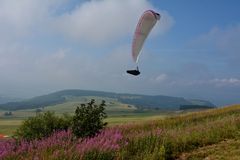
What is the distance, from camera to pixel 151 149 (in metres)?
13.2

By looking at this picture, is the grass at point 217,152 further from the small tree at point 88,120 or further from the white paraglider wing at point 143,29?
the white paraglider wing at point 143,29

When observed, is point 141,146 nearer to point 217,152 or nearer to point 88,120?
point 217,152

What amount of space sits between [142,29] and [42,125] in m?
7.99

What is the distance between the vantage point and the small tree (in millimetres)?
15202

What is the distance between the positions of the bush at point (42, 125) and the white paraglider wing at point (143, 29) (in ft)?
21.0

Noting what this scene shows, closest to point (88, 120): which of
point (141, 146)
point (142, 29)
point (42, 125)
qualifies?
point (141, 146)

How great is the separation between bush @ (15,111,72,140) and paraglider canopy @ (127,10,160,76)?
6332mm

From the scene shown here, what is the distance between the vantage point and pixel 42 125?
850 inches

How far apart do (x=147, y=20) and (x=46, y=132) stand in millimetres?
7568

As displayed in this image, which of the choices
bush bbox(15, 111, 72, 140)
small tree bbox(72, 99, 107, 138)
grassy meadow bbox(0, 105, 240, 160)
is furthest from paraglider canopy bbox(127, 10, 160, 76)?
bush bbox(15, 111, 72, 140)

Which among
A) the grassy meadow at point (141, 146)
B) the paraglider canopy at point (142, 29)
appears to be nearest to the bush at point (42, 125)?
the paraglider canopy at point (142, 29)

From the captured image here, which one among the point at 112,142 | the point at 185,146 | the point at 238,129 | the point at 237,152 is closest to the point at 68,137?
the point at 112,142

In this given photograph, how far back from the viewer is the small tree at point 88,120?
15.2 m

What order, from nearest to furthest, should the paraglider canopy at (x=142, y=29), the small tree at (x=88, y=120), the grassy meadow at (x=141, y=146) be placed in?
1. the grassy meadow at (x=141, y=146)
2. the small tree at (x=88, y=120)
3. the paraglider canopy at (x=142, y=29)
